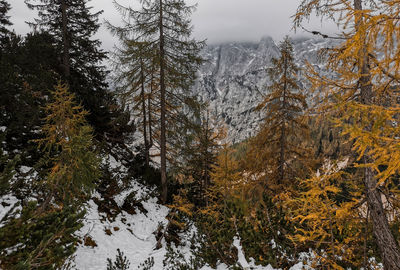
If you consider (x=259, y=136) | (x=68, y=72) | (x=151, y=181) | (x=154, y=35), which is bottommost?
(x=151, y=181)

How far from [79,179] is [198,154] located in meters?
10.3

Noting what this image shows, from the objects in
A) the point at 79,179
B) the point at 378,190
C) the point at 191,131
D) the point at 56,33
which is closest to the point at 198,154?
the point at 191,131

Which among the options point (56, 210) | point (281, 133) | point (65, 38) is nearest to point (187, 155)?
point (281, 133)

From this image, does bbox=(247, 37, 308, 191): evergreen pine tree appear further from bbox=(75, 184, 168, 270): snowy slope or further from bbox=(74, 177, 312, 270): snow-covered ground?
bbox=(75, 184, 168, 270): snowy slope

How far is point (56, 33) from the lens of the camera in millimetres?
15047

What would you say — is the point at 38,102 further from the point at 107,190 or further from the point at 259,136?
the point at 259,136

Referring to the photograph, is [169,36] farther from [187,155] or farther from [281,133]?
[281,133]

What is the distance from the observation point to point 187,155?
13828 mm

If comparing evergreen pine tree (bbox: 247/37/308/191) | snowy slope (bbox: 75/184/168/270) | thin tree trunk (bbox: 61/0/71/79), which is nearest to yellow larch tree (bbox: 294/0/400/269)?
evergreen pine tree (bbox: 247/37/308/191)

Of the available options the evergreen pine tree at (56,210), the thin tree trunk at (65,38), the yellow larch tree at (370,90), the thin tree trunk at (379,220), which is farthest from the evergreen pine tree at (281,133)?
the thin tree trunk at (65,38)

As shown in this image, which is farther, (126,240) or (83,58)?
(83,58)

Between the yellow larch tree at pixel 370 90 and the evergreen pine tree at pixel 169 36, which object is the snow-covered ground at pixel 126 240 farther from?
the evergreen pine tree at pixel 169 36

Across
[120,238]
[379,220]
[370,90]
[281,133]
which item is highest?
[370,90]

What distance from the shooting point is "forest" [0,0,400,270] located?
378cm
